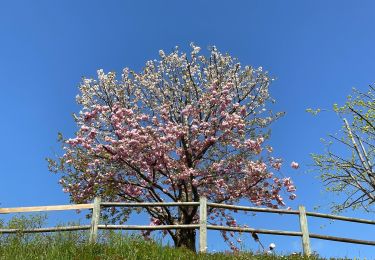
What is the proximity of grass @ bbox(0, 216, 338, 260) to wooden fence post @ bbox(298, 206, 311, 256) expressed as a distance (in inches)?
87.8

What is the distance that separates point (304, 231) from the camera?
15094 millimetres

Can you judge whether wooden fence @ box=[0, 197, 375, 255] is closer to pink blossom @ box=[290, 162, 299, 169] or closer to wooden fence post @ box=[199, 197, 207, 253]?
wooden fence post @ box=[199, 197, 207, 253]

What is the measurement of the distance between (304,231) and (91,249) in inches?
277

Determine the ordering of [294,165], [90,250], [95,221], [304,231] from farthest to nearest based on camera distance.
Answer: [294,165]
[304,231]
[95,221]
[90,250]

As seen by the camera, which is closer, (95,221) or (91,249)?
(91,249)

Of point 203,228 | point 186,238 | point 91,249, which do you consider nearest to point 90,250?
point 91,249

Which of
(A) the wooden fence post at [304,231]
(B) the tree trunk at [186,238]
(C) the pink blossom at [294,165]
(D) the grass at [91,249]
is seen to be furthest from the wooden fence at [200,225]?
(C) the pink blossom at [294,165]

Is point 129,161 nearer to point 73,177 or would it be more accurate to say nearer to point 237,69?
point 73,177

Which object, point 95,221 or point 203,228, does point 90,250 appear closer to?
point 95,221

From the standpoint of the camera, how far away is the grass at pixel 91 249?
32.8 feet

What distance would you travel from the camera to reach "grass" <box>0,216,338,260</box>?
394 inches

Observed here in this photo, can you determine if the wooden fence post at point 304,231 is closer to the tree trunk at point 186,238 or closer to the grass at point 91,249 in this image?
the grass at point 91,249

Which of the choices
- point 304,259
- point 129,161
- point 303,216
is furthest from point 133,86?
point 304,259

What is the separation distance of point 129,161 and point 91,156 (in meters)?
1.96
